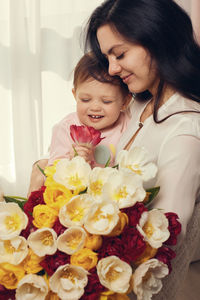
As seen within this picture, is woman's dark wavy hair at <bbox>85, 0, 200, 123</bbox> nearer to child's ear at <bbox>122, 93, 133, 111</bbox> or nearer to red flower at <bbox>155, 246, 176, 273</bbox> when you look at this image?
child's ear at <bbox>122, 93, 133, 111</bbox>

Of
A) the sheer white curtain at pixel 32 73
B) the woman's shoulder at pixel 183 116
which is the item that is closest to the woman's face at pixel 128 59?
the woman's shoulder at pixel 183 116

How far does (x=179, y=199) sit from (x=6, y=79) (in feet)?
6.17

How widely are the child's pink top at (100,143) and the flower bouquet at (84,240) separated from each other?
2.02 ft

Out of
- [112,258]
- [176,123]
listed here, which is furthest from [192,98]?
[112,258]

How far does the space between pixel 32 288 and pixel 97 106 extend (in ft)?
2.89

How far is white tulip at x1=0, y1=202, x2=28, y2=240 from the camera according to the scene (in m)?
0.86

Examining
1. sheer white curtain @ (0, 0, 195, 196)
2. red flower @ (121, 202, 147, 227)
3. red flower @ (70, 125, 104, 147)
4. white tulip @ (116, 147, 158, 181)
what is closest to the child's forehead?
red flower @ (70, 125, 104, 147)

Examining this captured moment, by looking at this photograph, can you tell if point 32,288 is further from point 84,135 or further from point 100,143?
point 100,143

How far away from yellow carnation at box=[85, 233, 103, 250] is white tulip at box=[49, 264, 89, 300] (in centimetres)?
5

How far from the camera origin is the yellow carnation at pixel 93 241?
33.4 inches

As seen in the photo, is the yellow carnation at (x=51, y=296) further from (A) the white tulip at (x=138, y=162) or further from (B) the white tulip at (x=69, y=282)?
(A) the white tulip at (x=138, y=162)

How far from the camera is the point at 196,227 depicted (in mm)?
1212

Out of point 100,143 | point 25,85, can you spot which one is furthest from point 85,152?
point 25,85

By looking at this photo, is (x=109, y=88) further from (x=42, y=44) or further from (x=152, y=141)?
(x=42, y=44)
